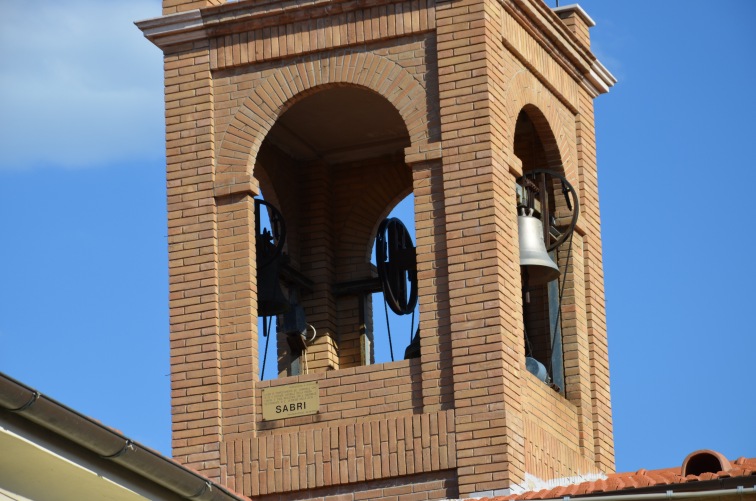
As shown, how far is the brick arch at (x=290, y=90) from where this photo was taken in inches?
717

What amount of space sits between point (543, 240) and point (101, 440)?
271 inches

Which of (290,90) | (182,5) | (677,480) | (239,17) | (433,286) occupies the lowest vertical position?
(677,480)

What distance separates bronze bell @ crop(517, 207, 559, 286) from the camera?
60.0ft

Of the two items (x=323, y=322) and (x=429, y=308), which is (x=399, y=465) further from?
(x=323, y=322)

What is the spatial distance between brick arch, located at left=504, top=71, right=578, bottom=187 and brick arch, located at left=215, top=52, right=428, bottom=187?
39.8 inches

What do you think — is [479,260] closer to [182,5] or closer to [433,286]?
[433,286]

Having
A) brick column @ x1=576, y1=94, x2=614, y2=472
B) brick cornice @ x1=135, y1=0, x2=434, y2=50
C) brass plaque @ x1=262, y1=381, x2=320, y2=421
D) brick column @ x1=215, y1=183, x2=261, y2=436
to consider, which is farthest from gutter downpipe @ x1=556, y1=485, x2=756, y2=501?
brick cornice @ x1=135, y1=0, x2=434, y2=50

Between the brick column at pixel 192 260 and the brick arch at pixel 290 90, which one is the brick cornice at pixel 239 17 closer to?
the brick column at pixel 192 260

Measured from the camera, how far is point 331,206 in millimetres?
20172

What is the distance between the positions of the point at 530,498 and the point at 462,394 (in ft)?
6.36

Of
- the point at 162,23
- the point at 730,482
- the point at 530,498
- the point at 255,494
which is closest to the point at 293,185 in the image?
the point at 162,23

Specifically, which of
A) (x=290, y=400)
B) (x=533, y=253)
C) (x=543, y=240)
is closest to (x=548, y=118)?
(x=543, y=240)

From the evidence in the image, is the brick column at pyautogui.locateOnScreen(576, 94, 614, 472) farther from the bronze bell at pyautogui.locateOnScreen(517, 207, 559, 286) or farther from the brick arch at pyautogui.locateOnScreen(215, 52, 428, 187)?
the brick arch at pyautogui.locateOnScreen(215, 52, 428, 187)

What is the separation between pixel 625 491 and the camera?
1423 cm
